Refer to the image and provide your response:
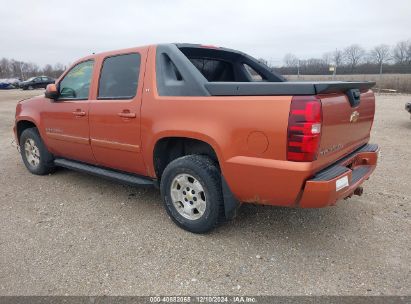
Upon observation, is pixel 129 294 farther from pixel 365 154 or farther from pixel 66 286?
pixel 365 154

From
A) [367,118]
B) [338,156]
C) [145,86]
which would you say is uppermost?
[145,86]

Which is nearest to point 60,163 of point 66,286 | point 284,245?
point 66,286

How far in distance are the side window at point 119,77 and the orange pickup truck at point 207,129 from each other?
1cm

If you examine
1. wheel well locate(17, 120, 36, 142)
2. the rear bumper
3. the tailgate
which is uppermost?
the tailgate

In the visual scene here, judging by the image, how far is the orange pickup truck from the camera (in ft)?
8.75

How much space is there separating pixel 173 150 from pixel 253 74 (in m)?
1.88

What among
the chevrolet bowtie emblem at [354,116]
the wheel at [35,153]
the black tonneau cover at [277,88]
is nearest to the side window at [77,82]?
the wheel at [35,153]

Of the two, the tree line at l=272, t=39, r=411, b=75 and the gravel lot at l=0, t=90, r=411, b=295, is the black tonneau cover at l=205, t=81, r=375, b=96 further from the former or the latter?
the tree line at l=272, t=39, r=411, b=75

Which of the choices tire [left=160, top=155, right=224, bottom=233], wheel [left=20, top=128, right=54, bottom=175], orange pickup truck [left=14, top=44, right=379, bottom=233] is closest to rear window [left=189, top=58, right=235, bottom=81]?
orange pickup truck [left=14, top=44, right=379, bottom=233]

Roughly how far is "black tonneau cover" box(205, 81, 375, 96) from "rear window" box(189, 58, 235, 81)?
1119mm

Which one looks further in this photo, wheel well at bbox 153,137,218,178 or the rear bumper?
wheel well at bbox 153,137,218,178

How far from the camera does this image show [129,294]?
258 cm

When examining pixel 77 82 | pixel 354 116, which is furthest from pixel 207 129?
pixel 77 82

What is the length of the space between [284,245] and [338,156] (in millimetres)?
946
